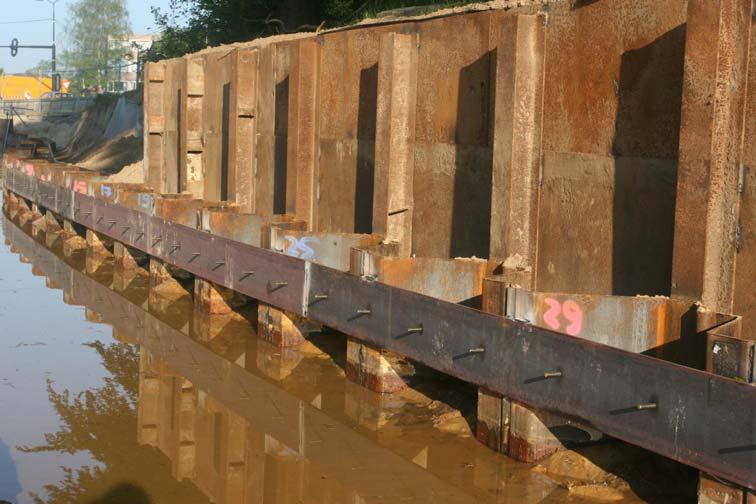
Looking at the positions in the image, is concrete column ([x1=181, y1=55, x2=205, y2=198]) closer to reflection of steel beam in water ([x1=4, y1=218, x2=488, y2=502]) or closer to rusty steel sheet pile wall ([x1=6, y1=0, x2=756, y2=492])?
rusty steel sheet pile wall ([x1=6, y1=0, x2=756, y2=492])

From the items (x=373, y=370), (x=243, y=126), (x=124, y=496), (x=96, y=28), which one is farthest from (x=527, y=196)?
(x=96, y=28)

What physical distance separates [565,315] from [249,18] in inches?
877

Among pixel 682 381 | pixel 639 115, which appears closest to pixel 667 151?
pixel 639 115

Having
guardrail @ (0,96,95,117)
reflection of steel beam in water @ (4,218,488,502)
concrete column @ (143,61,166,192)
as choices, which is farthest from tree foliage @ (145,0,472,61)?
guardrail @ (0,96,95,117)

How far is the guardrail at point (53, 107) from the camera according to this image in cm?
6153

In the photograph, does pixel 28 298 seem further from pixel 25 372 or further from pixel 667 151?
pixel 667 151

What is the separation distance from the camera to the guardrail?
61.5 metres

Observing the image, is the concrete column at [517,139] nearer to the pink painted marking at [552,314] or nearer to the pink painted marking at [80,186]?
the pink painted marking at [552,314]

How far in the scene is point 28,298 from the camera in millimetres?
14664

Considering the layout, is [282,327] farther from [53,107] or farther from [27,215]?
[53,107]

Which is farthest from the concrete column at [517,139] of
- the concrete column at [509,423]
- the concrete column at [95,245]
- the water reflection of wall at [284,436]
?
the concrete column at [95,245]

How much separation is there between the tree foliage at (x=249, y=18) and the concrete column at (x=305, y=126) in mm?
4891

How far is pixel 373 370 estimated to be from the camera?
9.40 m

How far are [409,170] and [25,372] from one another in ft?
13.4
